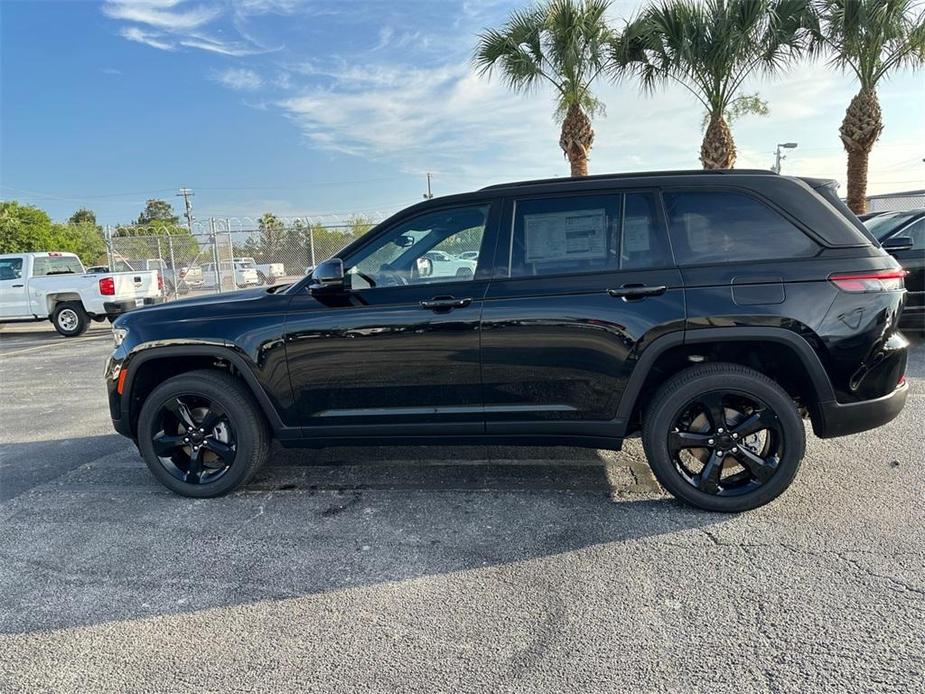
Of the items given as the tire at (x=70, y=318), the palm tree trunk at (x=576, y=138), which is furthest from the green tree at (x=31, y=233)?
the palm tree trunk at (x=576, y=138)

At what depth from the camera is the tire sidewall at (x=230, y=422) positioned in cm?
378

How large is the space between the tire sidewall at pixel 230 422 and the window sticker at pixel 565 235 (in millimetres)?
2002

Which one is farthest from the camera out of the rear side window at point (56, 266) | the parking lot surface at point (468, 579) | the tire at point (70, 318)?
the rear side window at point (56, 266)

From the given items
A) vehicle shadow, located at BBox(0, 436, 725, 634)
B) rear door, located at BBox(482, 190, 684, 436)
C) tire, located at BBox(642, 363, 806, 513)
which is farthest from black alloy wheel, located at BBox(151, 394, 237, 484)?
tire, located at BBox(642, 363, 806, 513)

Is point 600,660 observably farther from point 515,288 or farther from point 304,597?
point 515,288

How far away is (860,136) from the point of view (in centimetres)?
1288

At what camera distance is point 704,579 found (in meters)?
2.79

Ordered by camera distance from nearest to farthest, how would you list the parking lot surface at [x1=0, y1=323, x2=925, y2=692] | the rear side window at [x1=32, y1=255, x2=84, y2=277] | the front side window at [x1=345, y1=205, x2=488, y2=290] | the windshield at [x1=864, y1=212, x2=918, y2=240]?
the parking lot surface at [x1=0, y1=323, x2=925, y2=692], the front side window at [x1=345, y1=205, x2=488, y2=290], the windshield at [x1=864, y1=212, x2=918, y2=240], the rear side window at [x1=32, y1=255, x2=84, y2=277]

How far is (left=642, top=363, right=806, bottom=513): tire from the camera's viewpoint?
10.9ft

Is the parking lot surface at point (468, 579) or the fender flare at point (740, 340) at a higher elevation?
the fender flare at point (740, 340)

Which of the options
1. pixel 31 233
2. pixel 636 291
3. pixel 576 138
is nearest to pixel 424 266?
pixel 636 291

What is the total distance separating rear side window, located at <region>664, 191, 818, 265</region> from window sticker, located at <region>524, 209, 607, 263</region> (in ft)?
1.34

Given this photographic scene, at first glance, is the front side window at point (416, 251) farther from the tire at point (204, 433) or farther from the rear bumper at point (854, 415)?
the rear bumper at point (854, 415)

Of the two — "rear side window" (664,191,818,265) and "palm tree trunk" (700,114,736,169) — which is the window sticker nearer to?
"rear side window" (664,191,818,265)
